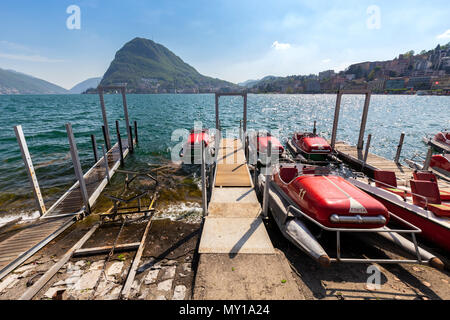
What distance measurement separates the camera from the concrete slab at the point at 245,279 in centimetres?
388

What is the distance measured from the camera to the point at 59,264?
5.50m

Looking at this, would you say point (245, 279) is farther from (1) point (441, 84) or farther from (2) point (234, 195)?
(1) point (441, 84)

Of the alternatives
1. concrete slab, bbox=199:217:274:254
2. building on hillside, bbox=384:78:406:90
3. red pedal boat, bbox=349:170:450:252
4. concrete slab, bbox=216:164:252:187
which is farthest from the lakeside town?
concrete slab, bbox=199:217:274:254

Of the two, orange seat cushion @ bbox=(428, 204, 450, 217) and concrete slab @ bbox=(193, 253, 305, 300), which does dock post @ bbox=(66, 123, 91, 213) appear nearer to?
concrete slab @ bbox=(193, 253, 305, 300)

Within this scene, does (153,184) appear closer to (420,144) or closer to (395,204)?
(395,204)

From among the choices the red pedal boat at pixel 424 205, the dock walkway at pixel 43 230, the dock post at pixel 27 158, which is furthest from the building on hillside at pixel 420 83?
the dock post at pixel 27 158

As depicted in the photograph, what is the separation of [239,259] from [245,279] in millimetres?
597

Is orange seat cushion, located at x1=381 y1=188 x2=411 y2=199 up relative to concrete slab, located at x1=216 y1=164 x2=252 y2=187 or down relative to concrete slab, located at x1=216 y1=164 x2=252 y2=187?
up

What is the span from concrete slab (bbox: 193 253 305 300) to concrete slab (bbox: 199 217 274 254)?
210 mm

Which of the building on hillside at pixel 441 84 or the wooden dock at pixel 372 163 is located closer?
the wooden dock at pixel 372 163

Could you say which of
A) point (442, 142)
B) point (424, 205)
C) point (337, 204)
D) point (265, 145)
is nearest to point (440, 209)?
point (424, 205)

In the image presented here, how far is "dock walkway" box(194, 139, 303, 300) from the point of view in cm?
395

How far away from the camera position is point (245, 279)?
167 inches

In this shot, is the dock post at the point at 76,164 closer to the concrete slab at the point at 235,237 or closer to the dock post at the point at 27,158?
the dock post at the point at 27,158
